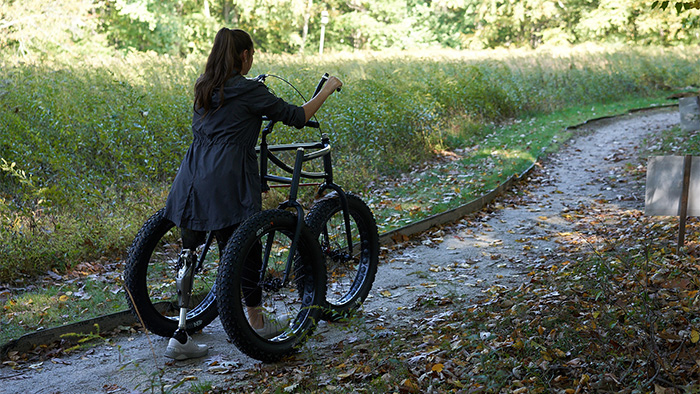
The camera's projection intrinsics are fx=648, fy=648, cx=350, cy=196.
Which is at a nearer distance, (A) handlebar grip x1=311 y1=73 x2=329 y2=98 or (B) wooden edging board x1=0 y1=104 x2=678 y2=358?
(A) handlebar grip x1=311 y1=73 x2=329 y2=98

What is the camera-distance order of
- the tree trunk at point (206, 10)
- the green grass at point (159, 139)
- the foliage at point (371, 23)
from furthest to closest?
the tree trunk at point (206, 10), the foliage at point (371, 23), the green grass at point (159, 139)

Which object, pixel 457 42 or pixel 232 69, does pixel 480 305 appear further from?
pixel 457 42

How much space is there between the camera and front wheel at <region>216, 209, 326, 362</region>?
4188mm

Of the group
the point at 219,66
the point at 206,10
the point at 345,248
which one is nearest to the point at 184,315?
the point at 345,248

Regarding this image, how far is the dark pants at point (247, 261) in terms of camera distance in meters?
4.50

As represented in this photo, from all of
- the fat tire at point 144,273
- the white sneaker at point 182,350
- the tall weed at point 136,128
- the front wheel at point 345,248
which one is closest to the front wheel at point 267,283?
the front wheel at point 345,248

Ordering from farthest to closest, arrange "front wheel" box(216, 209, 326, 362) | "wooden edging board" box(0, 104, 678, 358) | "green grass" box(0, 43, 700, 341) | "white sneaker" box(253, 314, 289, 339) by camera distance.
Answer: "green grass" box(0, 43, 700, 341)
"wooden edging board" box(0, 104, 678, 358)
"white sneaker" box(253, 314, 289, 339)
"front wheel" box(216, 209, 326, 362)

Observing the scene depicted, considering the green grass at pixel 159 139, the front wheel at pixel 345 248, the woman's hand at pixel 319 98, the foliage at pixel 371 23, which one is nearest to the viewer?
the woman's hand at pixel 319 98

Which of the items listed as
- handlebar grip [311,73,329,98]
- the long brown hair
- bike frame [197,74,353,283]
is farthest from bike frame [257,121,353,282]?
the long brown hair

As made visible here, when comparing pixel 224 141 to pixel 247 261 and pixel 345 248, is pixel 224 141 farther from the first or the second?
pixel 345 248

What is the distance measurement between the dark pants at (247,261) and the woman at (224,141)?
76 millimetres

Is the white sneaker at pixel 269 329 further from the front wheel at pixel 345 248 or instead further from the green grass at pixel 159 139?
the green grass at pixel 159 139

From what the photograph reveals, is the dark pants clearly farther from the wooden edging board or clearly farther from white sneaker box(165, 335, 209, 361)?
the wooden edging board

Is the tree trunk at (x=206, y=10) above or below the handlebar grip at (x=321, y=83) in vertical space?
above
